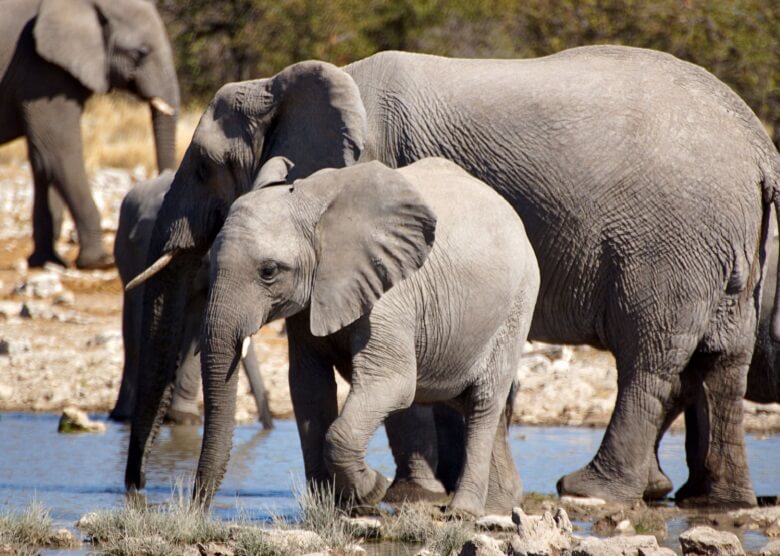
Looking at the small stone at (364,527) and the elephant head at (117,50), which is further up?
the elephant head at (117,50)

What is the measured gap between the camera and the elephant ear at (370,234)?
6047 millimetres

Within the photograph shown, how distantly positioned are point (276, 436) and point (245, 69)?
41.6 feet

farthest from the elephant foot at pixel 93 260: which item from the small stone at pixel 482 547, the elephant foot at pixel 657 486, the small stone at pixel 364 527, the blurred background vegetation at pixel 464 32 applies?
the small stone at pixel 482 547

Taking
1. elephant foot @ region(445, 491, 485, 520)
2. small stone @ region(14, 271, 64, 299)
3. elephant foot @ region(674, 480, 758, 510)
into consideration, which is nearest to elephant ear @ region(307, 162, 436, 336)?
elephant foot @ region(445, 491, 485, 520)

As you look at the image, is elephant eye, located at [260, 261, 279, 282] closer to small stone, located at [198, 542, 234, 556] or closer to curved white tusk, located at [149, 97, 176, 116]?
small stone, located at [198, 542, 234, 556]

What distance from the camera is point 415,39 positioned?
2202 centimetres

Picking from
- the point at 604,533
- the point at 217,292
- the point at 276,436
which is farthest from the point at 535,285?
the point at 276,436

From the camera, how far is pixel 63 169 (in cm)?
1447

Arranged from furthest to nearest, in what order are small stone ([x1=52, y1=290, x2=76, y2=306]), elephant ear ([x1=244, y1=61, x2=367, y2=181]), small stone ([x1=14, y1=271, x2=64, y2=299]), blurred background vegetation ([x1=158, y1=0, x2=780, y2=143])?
blurred background vegetation ([x1=158, y1=0, x2=780, y2=143]), small stone ([x1=14, y1=271, x2=64, y2=299]), small stone ([x1=52, y1=290, x2=76, y2=306]), elephant ear ([x1=244, y1=61, x2=367, y2=181])

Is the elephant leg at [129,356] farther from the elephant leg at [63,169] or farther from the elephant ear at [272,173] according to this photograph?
the elephant leg at [63,169]

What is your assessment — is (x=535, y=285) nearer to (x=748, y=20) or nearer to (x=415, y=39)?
(x=748, y=20)

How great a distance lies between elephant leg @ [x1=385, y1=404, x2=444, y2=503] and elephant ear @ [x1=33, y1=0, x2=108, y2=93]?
774cm

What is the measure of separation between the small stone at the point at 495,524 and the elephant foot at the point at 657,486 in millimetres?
1604

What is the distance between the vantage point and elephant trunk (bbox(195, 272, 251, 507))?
230 inches
